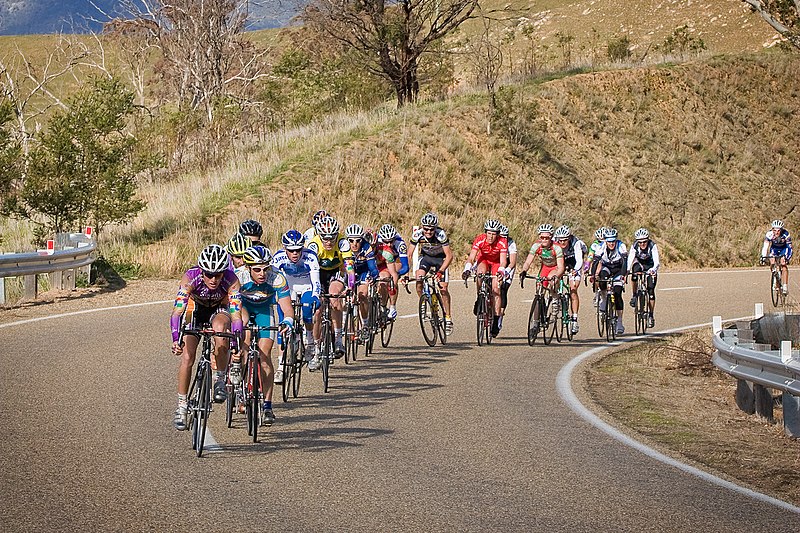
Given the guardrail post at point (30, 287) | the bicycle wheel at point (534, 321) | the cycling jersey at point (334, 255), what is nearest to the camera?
the cycling jersey at point (334, 255)

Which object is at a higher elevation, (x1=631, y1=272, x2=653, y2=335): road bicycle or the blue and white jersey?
the blue and white jersey

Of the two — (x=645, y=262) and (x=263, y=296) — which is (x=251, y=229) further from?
(x=645, y=262)

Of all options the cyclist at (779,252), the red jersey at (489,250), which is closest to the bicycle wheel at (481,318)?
the red jersey at (489,250)

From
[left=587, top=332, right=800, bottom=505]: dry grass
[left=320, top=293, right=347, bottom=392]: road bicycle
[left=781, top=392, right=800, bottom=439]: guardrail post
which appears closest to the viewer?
[left=587, top=332, right=800, bottom=505]: dry grass

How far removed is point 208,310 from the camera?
1017 centimetres

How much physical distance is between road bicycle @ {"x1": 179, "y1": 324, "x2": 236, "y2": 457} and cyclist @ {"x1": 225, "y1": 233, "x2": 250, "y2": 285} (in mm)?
1057

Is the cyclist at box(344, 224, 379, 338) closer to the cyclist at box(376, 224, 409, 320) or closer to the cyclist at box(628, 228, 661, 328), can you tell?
the cyclist at box(376, 224, 409, 320)

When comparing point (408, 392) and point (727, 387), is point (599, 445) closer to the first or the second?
point (408, 392)

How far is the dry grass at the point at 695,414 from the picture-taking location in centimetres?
927

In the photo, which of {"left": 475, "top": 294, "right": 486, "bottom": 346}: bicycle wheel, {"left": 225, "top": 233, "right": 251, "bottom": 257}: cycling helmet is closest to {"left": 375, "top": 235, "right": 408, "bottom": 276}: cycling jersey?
{"left": 475, "top": 294, "right": 486, "bottom": 346}: bicycle wheel

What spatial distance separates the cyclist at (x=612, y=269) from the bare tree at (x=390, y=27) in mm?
25492

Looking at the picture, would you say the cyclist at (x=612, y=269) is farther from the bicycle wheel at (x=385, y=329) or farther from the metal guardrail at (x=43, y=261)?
the metal guardrail at (x=43, y=261)

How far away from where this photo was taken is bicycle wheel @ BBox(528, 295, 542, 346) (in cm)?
1839

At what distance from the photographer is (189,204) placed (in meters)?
33.9
